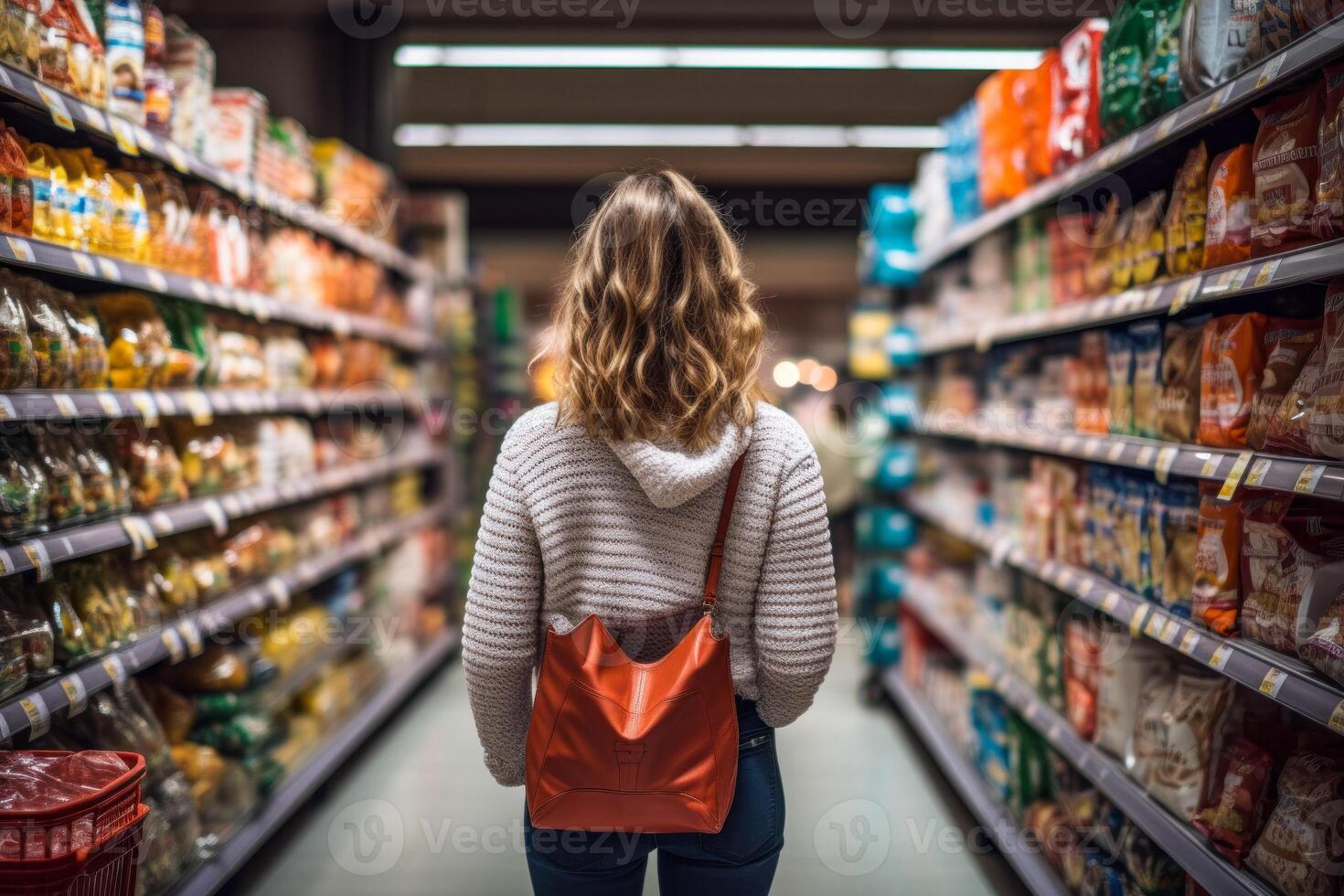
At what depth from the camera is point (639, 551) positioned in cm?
151

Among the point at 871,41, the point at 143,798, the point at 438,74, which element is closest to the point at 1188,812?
the point at 143,798

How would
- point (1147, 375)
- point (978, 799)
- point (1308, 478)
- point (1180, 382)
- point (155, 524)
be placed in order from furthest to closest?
point (978, 799) < point (155, 524) < point (1147, 375) < point (1180, 382) < point (1308, 478)

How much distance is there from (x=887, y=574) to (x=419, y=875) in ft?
9.28

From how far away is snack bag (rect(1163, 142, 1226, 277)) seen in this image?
6.89ft

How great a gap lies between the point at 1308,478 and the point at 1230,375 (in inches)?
15.8

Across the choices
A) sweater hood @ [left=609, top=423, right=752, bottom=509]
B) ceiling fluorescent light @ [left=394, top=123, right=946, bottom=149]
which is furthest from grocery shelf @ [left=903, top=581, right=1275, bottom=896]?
ceiling fluorescent light @ [left=394, top=123, right=946, bottom=149]

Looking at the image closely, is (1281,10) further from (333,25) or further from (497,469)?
(333,25)

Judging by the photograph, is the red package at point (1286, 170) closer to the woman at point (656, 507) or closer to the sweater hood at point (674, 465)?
the woman at point (656, 507)

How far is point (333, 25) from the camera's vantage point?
214 inches

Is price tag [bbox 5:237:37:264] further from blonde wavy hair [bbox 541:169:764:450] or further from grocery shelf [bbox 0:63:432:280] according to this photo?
blonde wavy hair [bbox 541:169:764:450]

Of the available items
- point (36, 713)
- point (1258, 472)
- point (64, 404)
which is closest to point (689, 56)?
point (64, 404)

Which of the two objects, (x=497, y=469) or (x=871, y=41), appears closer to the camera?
(x=497, y=469)

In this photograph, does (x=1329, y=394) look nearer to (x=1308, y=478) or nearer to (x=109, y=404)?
(x=1308, y=478)

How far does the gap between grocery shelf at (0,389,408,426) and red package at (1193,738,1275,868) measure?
256 centimetres
